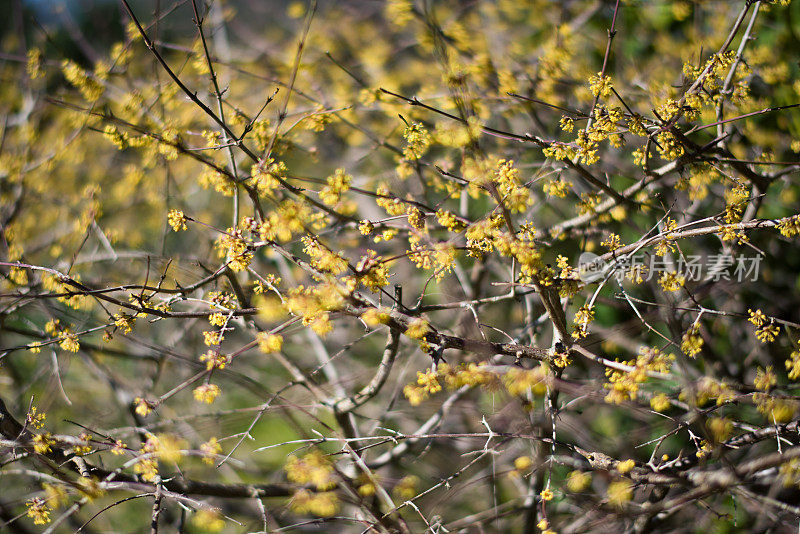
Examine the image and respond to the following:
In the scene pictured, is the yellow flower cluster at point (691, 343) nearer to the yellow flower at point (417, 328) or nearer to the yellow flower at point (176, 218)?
the yellow flower at point (417, 328)

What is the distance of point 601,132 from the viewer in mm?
1858

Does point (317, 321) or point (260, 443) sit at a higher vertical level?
point (317, 321)

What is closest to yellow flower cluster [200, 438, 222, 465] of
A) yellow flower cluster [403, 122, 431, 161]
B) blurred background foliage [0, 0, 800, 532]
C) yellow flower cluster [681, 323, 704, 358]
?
blurred background foliage [0, 0, 800, 532]

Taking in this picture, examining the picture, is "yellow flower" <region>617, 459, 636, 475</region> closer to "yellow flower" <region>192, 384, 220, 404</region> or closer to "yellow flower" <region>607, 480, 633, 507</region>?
"yellow flower" <region>607, 480, 633, 507</region>

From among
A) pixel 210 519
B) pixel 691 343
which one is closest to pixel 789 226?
pixel 691 343

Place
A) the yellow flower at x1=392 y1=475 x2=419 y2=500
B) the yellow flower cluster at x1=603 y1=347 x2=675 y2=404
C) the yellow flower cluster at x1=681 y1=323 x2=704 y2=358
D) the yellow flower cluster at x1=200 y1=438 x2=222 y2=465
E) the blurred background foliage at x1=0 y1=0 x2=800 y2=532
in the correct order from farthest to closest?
the blurred background foliage at x1=0 y1=0 x2=800 y2=532 < the yellow flower at x1=392 y1=475 x2=419 y2=500 < the yellow flower cluster at x1=200 y1=438 x2=222 y2=465 < the yellow flower cluster at x1=681 y1=323 x2=704 y2=358 < the yellow flower cluster at x1=603 y1=347 x2=675 y2=404

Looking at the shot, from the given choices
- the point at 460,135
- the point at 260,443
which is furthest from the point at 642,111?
the point at 260,443

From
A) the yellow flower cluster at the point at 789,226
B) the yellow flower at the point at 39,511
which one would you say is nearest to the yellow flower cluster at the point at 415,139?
the yellow flower cluster at the point at 789,226

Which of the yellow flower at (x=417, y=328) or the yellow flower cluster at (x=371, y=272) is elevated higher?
the yellow flower cluster at (x=371, y=272)

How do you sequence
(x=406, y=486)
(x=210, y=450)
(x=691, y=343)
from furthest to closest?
(x=406, y=486), (x=210, y=450), (x=691, y=343)

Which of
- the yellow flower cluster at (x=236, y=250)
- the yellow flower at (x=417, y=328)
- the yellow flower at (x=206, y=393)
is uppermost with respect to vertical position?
the yellow flower cluster at (x=236, y=250)

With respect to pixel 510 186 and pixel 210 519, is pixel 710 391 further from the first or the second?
pixel 210 519

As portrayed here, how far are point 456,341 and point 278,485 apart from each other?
120cm

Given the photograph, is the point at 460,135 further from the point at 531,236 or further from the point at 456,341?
the point at 456,341
